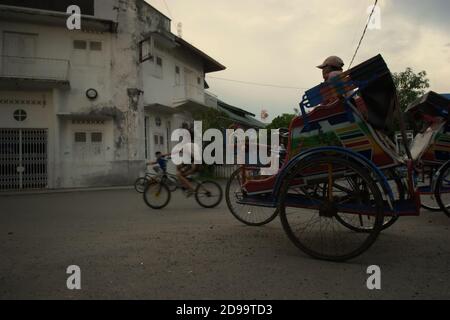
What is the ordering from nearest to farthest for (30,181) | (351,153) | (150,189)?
(351,153) → (150,189) → (30,181)

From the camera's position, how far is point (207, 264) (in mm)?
3477

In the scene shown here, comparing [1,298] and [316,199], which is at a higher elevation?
[316,199]

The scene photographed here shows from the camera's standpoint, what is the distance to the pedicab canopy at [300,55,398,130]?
3.59 meters

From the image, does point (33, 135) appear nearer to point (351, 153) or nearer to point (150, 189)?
point (150, 189)

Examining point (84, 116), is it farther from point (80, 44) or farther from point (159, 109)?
point (159, 109)

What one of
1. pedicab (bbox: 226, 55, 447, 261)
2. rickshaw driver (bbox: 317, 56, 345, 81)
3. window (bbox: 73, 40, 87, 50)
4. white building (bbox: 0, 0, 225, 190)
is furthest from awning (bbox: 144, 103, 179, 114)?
pedicab (bbox: 226, 55, 447, 261)

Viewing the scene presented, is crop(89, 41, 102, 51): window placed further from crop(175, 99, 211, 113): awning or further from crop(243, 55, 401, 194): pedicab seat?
crop(243, 55, 401, 194): pedicab seat

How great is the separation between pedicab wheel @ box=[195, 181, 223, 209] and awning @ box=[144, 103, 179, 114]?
11.5m

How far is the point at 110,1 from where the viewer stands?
56.5 feet

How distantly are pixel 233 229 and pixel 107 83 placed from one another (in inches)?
563

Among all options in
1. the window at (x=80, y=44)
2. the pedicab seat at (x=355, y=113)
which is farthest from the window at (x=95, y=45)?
the pedicab seat at (x=355, y=113)

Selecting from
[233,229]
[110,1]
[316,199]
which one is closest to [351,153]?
[316,199]

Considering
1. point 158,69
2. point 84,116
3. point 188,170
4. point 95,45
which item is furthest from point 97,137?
point 188,170

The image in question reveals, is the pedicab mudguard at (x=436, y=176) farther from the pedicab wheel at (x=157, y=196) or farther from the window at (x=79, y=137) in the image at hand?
the window at (x=79, y=137)
